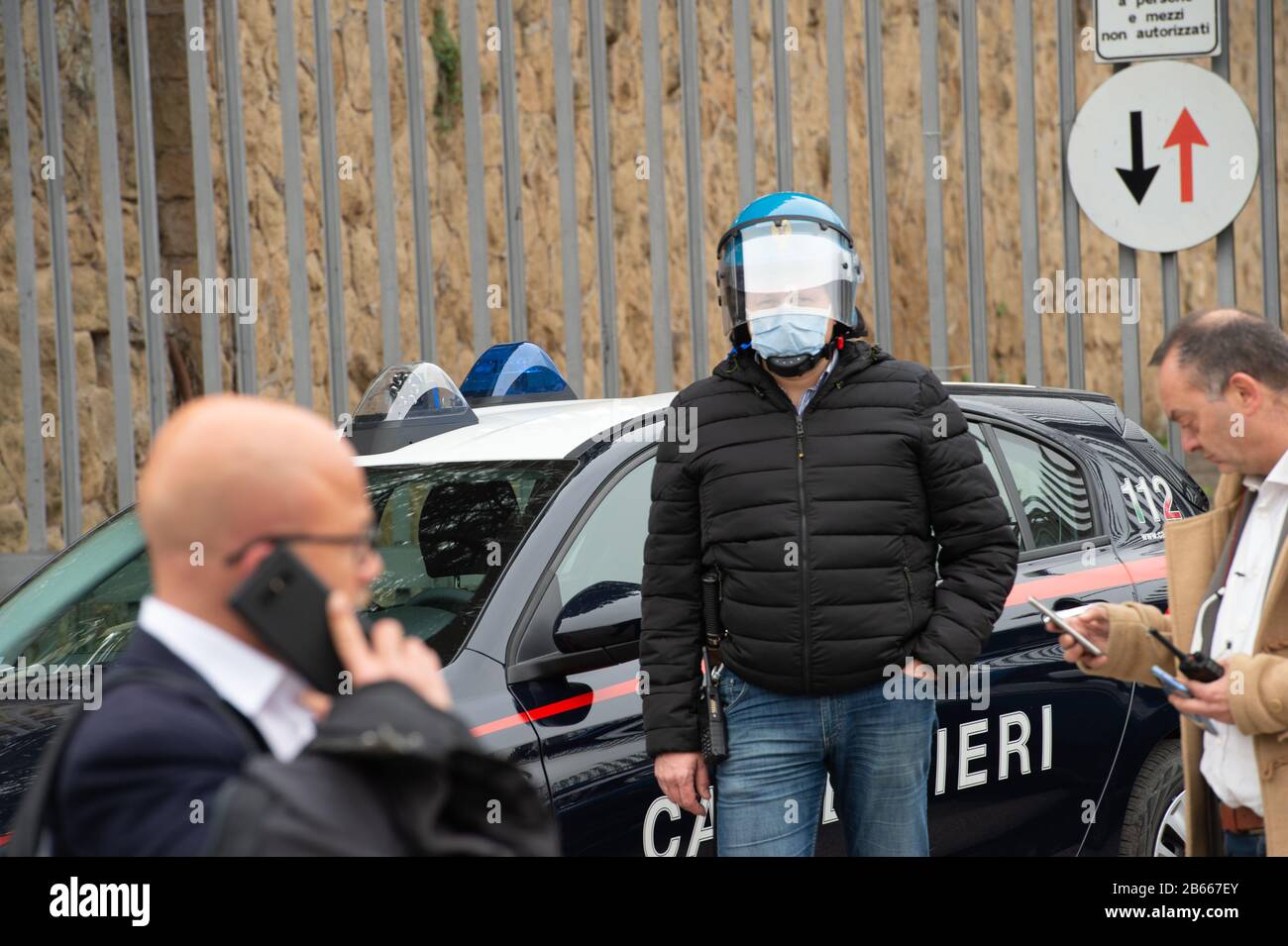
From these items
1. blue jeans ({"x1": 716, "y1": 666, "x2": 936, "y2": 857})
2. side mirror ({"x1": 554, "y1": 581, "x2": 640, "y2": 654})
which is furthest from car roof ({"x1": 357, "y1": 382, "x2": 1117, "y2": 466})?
blue jeans ({"x1": 716, "y1": 666, "x2": 936, "y2": 857})

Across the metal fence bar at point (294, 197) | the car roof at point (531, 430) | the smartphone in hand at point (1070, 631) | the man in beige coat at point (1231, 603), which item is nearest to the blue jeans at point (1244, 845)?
the man in beige coat at point (1231, 603)

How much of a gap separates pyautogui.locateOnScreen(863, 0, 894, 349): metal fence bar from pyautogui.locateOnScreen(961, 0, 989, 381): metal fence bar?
0.33 m

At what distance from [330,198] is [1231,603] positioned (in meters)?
4.55

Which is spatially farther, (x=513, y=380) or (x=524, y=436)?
(x=513, y=380)

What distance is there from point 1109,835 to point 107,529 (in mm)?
2799

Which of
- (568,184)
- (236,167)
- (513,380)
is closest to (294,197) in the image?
(236,167)

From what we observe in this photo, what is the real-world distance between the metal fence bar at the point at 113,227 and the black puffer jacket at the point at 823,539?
392 cm

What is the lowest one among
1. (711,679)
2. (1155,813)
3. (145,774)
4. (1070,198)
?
(1155,813)

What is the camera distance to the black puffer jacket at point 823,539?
119 inches

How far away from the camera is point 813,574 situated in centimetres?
302

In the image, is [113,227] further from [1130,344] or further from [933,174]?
[1130,344]

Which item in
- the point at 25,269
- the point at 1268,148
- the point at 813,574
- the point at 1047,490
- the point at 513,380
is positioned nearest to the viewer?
the point at 813,574

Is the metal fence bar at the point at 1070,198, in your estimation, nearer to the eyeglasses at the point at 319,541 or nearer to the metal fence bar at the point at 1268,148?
the metal fence bar at the point at 1268,148

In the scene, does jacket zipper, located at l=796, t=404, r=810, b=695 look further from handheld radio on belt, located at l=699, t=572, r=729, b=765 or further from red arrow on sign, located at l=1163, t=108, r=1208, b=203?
red arrow on sign, located at l=1163, t=108, r=1208, b=203
